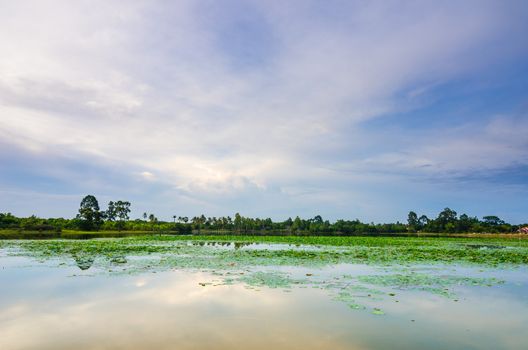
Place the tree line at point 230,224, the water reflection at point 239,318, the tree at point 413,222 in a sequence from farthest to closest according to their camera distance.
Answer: the tree at point 413,222 < the tree line at point 230,224 < the water reflection at point 239,318

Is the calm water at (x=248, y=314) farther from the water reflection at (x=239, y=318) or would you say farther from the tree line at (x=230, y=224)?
the tree line at (x=230, y=224)

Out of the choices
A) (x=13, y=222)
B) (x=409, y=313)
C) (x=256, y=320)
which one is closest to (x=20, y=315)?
(x=256, y=320)

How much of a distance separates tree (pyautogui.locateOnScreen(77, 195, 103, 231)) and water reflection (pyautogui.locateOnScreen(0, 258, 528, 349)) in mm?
84163

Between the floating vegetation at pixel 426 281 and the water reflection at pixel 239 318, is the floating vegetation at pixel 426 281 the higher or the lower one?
the higher one

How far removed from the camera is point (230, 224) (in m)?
159

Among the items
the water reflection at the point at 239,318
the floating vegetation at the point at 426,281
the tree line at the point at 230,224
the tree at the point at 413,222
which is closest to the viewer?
the water reflection at the point at 239,318

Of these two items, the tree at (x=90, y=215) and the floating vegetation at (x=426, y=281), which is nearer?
the floating vegetation at (x=426, y=281)

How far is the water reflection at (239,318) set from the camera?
6879 mm

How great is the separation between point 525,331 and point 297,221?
530 feet

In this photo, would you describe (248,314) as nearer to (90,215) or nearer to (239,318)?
(239,318)

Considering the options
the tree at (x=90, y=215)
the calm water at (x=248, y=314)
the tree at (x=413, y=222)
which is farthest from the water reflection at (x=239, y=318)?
the tree at (x=413, y=222)

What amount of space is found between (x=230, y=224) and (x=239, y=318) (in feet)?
500

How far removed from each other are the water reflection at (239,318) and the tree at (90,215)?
84.2 metres

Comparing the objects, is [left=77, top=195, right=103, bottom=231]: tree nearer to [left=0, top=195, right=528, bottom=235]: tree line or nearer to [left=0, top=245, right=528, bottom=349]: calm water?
[left=0, top=195, right=528, bottom=235]: tree line
